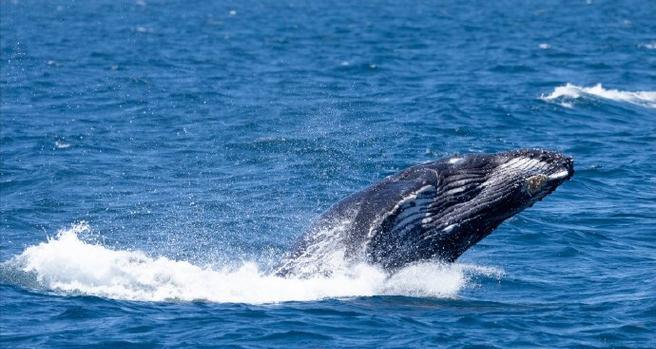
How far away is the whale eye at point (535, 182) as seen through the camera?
15.9 m

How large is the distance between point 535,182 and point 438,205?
1309mm

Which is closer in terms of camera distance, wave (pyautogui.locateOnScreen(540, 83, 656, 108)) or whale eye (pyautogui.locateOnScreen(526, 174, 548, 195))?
whale eye (pyautogui.locateOnScreen(526, 174, 548, 195))

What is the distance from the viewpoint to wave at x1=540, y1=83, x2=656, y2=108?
3881cm

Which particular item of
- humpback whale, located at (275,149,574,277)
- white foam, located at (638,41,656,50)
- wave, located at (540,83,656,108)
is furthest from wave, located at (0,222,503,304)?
white foam, located at (638,41,656,50)

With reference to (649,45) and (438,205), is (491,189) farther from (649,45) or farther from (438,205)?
(649,45)

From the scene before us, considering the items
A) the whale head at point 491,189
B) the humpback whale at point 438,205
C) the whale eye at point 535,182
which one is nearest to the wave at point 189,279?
the humpback whale at point 438,205

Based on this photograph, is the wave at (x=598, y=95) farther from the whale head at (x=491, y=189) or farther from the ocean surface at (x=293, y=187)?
the whale head at (x=491, y=189)

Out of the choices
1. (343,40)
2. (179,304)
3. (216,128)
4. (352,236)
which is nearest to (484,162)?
(352,236)

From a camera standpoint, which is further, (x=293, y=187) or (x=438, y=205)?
(x=293, y=187)

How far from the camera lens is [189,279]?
18234mm

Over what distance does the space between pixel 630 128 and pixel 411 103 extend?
7.41 m

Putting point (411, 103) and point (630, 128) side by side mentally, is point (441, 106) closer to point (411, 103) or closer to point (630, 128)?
point (411, 103)

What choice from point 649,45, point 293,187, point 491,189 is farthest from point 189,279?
point 649,45

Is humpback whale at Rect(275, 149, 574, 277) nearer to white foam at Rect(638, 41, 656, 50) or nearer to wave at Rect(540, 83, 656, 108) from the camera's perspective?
wave at Rect(540, 83, 656, 108)
